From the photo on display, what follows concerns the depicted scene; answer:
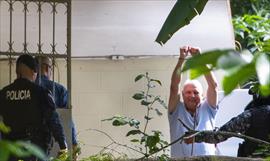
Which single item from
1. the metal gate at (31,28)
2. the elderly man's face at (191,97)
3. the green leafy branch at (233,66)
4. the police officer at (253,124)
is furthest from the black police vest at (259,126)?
the green leafy branch at (233,66)

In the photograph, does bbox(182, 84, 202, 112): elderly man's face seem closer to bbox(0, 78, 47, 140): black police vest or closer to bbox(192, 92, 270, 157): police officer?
bbox(192, 92, 270, 157): police officer

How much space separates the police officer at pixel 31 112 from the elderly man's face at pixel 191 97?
1.10m

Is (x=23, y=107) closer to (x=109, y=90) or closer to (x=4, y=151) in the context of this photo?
(x=109, y=90)

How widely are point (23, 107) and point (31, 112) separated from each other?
72mm

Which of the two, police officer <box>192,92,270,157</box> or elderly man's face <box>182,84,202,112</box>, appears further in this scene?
elderly man's face <box>182,84,202,112</box>

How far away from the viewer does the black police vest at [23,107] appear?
497 cm

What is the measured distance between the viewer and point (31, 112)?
5008mm

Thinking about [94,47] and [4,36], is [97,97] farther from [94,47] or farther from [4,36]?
[4,36]

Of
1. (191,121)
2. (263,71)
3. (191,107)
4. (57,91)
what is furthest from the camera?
(57,91)

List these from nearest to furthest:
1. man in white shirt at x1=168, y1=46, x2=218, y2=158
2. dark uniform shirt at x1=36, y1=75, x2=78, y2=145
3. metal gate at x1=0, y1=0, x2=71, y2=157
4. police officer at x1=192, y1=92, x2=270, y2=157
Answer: police officer at x1=192, y1=92, x2=270, y2=157 → man in white shirt at x1=168, y1=46, x2=218, y2=158 → dark uniform shirt at x1=36, y1=75, x2=78, y2=145 → metal gate at x1=0, y1=0, x2=71, y2=157

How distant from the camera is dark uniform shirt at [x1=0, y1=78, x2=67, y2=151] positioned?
4.98m

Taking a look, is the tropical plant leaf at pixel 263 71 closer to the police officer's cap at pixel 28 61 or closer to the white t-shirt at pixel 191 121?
the white t-shirt at pixel 191 121

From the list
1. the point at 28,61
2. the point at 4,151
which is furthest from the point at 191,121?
the point at 4,151

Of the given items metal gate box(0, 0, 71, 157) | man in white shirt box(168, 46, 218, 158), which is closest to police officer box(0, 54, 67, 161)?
metal gate box(0, 0, 71, 157)
